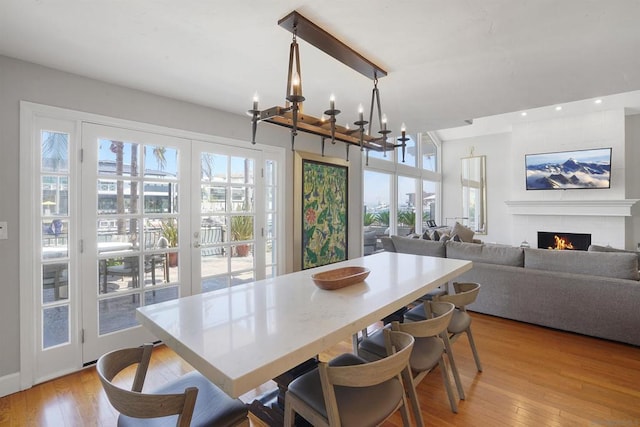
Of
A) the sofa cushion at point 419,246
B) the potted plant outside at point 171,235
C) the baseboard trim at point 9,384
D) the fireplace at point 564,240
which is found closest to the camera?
the baseboard trim at point 9,384

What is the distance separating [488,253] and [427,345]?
2.15 m

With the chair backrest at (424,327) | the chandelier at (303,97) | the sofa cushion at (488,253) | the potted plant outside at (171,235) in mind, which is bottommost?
the chair backrest at (424,327)

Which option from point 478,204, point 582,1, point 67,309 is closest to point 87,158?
point 67,309

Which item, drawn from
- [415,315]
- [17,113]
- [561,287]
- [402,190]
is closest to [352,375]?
[415,315]

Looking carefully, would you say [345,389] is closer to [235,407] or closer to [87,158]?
[235,407]

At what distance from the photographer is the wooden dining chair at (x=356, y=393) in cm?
106

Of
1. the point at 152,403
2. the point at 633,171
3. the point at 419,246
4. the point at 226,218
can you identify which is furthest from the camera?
the point at 633,171

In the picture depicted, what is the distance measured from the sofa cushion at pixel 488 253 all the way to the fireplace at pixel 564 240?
389 cm

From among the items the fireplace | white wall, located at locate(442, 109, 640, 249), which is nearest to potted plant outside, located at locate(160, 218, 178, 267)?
white wall, located at locate(442, 109, 640, 249)

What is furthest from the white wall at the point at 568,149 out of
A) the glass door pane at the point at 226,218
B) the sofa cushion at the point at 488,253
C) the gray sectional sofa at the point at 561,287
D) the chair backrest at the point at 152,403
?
the chair backrest at the point at 152,403

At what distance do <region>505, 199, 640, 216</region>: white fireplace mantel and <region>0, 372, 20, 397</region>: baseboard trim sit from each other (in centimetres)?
798

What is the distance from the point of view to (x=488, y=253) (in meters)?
3.48

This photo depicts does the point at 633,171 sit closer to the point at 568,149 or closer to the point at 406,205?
the point at 568,149

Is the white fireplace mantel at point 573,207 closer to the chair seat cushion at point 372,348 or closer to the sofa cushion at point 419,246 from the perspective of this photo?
the sofa cushion at point 419,246
